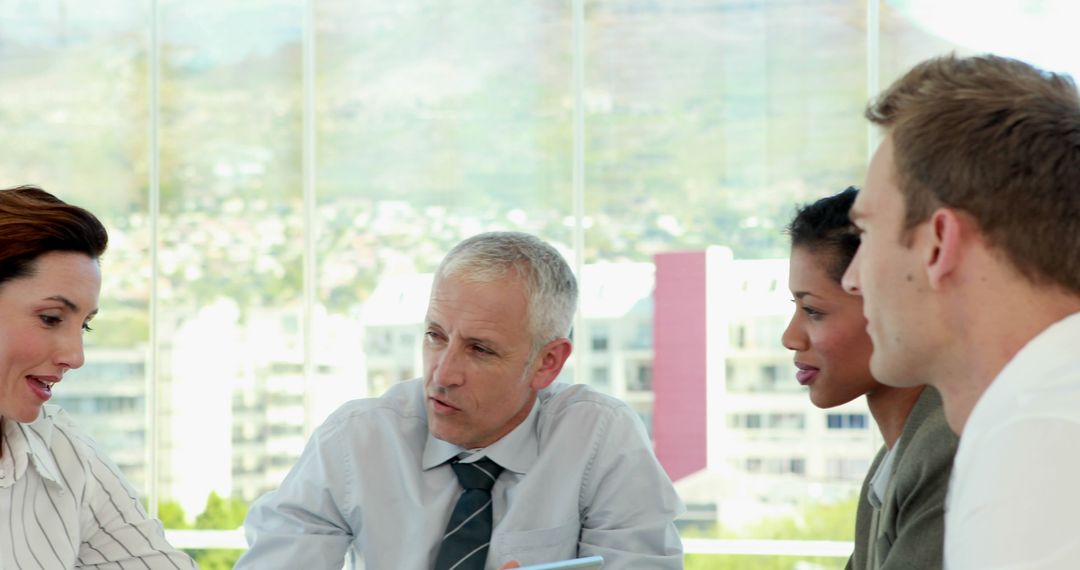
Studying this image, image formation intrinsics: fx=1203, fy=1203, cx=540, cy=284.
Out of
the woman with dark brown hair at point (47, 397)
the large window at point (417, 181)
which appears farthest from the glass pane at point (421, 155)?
the woman with dark brown hair at point (47, 397)

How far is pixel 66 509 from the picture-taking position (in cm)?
204

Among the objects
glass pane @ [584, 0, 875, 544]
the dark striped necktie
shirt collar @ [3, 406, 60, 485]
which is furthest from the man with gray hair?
glass pane @ [584, 0, 875, 544]

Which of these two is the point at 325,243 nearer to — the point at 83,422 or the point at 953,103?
the point at 83,422

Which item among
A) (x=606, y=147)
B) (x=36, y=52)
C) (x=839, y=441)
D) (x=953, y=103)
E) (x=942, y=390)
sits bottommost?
(x=839, y=441)

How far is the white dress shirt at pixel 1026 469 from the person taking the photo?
96 cm

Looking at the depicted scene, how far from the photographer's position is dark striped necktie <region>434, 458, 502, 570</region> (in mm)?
2156

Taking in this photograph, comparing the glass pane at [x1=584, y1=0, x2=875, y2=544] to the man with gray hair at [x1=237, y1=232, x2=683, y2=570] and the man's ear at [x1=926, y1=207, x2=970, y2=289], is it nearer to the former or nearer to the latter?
the man with gray hair at [x1=237, y1=232, x2=683, y2=570]

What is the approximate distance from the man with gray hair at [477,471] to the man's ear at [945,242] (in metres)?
1.14

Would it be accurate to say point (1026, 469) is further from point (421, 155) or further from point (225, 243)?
point (225, 243)

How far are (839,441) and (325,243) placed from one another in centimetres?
235

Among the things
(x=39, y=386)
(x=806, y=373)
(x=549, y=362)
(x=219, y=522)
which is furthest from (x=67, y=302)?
(x=219, y=522)

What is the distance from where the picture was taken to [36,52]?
17.6 ft

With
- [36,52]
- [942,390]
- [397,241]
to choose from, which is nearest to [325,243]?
[397,241]

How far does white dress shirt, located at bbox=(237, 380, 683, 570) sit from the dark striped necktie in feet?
0.09
